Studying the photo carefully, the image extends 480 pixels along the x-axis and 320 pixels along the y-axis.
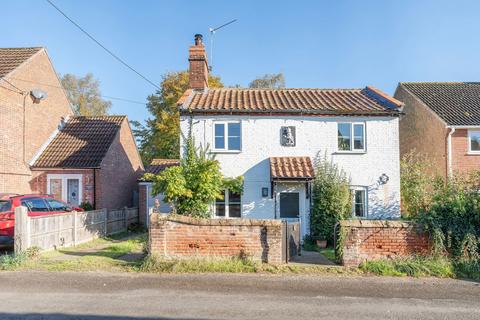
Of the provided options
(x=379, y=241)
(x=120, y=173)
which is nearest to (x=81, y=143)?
(x=120, y=173)

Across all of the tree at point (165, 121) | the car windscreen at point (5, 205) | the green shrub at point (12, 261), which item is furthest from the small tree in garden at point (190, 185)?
the tree at point (165, 121)

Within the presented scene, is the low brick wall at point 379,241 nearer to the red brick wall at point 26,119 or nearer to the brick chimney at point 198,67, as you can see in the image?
the brick chimney at point 198,67

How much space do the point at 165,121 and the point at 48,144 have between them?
1294cm

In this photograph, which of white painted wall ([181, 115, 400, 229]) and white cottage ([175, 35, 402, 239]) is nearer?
white cottage ([175, 35, 402, 239])

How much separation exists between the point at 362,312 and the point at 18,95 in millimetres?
18921

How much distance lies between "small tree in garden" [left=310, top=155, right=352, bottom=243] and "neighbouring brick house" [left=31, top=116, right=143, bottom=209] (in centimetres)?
1107

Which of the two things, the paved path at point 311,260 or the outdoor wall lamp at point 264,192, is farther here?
the outdoor wall lamp at point 264,192

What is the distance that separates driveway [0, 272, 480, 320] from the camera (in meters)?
6.69

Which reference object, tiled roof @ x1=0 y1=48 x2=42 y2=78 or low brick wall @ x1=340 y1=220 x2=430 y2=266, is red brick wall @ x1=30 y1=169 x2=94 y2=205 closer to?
tiled roof @ x1=0 y1=48 x2=42 y2=78

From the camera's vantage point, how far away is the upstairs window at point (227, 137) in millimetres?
15555

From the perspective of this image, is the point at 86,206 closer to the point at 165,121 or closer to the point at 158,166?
the point at 158,166

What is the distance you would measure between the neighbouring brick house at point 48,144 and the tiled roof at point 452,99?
18.9 meters

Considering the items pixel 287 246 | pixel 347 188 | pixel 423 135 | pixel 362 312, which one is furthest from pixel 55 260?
pixel 423 135

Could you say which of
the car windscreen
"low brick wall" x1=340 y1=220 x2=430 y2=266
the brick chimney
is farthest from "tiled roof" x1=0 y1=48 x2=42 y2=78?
"low brick wall" x1=340 y1=220 x2=430 y2=266
